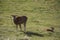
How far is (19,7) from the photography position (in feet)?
74.8

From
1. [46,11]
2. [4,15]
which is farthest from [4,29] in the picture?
[46,11]

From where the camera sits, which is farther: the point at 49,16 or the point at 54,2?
the point at 54,2

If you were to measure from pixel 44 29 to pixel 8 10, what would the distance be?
654cm

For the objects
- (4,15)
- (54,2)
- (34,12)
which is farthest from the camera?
(54,2)

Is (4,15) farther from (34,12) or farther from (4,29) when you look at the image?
(4,29)

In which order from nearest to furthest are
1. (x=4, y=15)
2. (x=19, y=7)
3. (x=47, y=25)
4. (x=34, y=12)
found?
(x=47, y=25), (x=4, y=15), (x=34, y=12), (x=19, y=7)

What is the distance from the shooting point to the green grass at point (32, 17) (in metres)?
14.1

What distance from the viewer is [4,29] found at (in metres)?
14.9

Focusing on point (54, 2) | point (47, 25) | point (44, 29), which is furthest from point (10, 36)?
point (54, 2)

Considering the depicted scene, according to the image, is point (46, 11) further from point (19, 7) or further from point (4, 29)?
point (4, 29)

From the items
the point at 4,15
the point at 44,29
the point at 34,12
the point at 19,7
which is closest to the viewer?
the point at 44,29

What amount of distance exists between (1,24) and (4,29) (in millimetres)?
1740

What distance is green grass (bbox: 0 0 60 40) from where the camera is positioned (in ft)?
46.1

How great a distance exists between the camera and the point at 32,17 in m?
19.4
